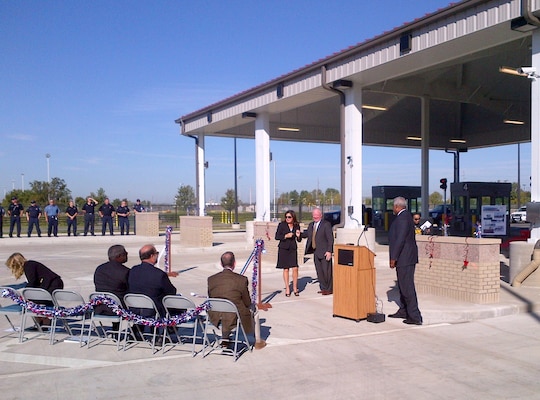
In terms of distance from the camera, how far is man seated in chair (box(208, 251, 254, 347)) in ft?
21.5

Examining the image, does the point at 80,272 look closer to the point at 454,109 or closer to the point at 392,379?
the point at 392,379

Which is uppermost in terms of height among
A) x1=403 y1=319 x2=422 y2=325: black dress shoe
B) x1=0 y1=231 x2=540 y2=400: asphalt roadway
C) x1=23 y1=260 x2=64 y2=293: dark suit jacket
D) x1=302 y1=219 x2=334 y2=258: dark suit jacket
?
x1=302 y1=219 x2=334 y2=258: dark suit jacket

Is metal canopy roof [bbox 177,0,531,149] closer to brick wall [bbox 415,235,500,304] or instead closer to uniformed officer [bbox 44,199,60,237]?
brick wall [bbox 415,235,500,304]

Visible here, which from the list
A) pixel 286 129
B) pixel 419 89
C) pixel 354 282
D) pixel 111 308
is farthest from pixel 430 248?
pixel 286 129

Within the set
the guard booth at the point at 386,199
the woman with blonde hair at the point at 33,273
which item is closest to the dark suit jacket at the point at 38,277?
the woman with blonde hair at the point at 33,273

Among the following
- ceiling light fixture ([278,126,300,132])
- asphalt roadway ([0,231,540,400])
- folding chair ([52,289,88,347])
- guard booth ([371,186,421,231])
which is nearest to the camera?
asphalt roadway ([0,231,540,400])

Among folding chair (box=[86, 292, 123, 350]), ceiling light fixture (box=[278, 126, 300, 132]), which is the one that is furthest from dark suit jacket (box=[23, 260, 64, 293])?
ceiling light fixture (box=[278, 126, 300, 132])

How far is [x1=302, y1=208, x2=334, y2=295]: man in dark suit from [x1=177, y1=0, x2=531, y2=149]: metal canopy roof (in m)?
4.59

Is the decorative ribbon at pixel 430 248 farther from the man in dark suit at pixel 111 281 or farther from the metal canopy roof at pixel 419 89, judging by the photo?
the man in dark suit at pixel 111 281

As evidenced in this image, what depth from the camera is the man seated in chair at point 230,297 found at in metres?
6.55

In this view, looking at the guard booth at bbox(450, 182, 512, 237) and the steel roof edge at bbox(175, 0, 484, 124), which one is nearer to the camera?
the steel roof edge at bbox(175, 0, 484, 124)

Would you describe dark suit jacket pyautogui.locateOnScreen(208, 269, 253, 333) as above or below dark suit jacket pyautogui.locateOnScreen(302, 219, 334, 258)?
below

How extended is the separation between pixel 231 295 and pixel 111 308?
1582 mm

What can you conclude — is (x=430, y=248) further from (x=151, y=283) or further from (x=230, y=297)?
(x=151, y=283)
